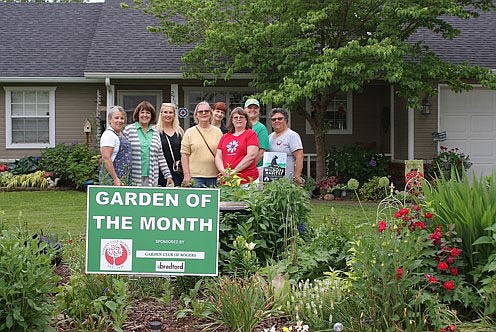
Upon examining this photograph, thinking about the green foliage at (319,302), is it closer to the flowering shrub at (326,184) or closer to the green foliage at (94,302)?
the green foliage at (94,302)

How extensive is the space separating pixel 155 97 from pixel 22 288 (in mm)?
12772

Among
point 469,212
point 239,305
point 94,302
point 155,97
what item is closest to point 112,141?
point 94,302

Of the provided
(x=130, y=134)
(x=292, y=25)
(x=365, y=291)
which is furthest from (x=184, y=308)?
(x=292, y=25)

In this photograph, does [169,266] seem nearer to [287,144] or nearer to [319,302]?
[319,302]

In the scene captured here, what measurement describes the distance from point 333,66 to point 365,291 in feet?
26.8

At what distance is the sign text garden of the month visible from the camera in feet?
15.9

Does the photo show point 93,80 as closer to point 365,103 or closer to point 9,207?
point 9,207

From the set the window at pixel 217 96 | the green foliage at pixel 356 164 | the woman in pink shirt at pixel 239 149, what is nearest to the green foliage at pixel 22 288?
the woman in pink shirt at pixel 239 149

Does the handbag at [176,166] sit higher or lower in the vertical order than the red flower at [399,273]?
higher

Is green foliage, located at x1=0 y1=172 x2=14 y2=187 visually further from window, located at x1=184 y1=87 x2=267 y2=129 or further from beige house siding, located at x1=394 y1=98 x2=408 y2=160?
beige house siding, located at x1=394 y1=98 x2=408 y2=160

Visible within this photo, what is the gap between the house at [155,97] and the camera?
51.6ft

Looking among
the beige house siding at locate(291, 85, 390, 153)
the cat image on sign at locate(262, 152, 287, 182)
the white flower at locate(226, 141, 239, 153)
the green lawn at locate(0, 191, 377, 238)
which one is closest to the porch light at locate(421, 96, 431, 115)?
the beige house siding at locate(291, 85, 390, 153)

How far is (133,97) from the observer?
16.6 m

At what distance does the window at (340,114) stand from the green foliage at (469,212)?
1179cm
